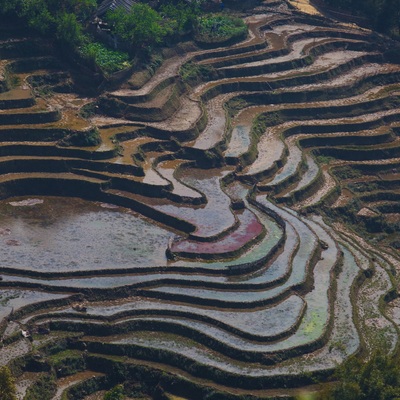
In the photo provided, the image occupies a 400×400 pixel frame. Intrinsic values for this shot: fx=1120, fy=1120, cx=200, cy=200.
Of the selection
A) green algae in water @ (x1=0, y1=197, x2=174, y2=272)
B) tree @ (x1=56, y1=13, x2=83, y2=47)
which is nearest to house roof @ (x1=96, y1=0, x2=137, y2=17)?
tree @ (x1=56, y1=13, x2=83, y2=47)

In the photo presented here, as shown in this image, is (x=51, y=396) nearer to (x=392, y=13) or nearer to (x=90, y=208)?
(x=90, y=208)

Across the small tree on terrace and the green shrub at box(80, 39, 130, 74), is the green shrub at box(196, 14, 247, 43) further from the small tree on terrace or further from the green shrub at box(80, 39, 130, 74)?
the green shrub at box(80, 39, 130, 74)

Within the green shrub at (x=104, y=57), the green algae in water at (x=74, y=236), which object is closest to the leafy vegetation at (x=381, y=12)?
the green shrub at (x=104, y=57)

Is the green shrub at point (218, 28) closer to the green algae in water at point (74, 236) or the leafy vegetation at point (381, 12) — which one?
the leafy vegetation at point (381, 12)

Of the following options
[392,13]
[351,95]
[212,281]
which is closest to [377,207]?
[351,95]

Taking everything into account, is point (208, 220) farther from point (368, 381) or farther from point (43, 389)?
point (368, 381)

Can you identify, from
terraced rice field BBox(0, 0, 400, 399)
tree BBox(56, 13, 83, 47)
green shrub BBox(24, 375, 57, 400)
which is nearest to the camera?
green shrub BBox(24, 375, 57, 400)
